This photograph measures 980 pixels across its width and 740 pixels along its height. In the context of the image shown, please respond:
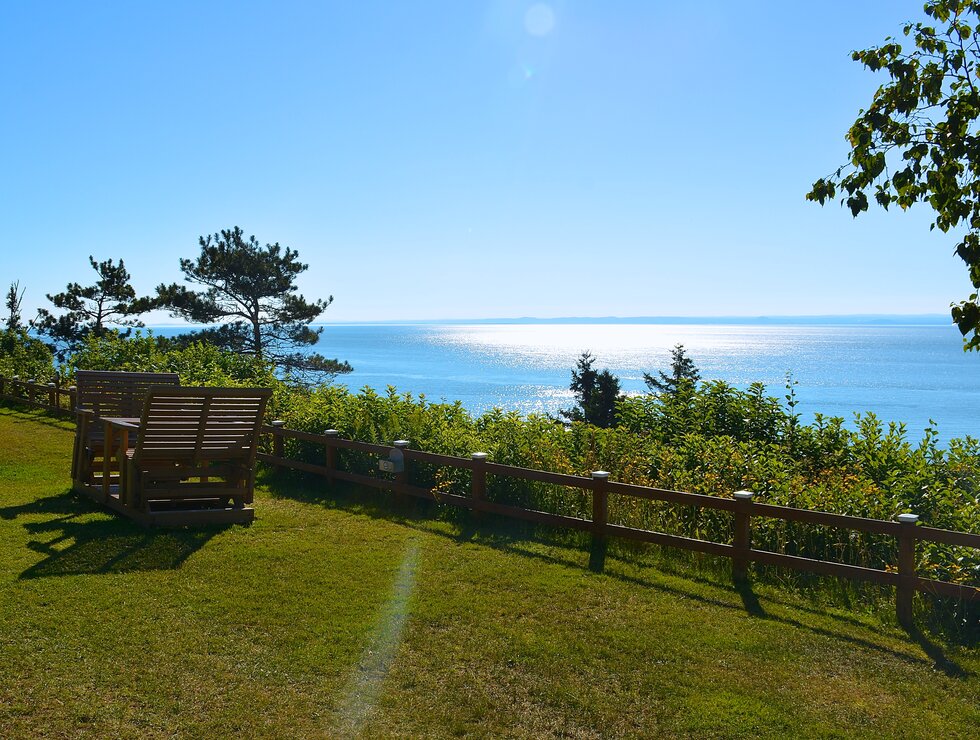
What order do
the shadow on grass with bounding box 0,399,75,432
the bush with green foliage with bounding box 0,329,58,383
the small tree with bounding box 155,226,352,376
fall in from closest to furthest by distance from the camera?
the shadow on grass with bounding box 0,399,75,432, the bush with green foliage with bounding box 0,329,58,383, the small tree with bounding box 155,226,352,376

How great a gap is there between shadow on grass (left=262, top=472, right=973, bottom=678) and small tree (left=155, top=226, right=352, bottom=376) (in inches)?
1215

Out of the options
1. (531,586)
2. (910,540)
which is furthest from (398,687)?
(910,540)

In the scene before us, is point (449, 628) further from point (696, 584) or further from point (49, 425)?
point (49, 425)

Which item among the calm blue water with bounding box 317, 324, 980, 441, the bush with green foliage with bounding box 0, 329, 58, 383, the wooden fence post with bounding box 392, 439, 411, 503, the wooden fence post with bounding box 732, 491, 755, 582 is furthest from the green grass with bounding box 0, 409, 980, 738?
the calm blue water with bounding box 317, 324, 980, 441

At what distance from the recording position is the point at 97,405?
33.2ft

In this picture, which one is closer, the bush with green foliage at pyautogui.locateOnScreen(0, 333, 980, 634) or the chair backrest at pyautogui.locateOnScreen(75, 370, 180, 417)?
the bush with green foliage at pyautogui.locateOnScreen(0, 333, 980, 634)

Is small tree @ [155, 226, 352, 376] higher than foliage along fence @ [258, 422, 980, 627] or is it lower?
higher

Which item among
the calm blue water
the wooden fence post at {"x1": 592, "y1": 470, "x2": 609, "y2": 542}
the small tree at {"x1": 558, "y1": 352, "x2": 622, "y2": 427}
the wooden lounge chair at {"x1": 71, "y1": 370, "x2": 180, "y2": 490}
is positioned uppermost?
the wooden lounge chair at {"x1": 71, "y1": 370, "x2": 180, "y2": 490}

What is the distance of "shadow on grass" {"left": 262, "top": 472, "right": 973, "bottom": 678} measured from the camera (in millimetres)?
5797

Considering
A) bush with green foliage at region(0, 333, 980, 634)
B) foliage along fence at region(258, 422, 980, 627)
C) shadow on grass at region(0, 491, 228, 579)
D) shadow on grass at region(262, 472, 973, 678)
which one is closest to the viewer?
shadow on grass at region(262, 472, 973, 678)

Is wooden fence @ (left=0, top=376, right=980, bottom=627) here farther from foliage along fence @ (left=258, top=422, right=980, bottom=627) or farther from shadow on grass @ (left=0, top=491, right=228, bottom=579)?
shadow on grass @ (left=0, top=491, right=228, bottom=579)

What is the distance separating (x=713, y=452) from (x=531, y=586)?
3705 mm

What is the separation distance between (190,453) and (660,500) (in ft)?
15.8

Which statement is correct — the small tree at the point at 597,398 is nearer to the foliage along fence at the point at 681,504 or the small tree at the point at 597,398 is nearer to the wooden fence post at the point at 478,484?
the foliage along fence at the point at 681,504
